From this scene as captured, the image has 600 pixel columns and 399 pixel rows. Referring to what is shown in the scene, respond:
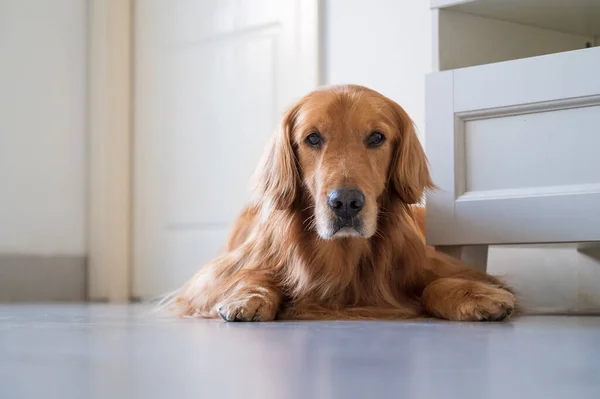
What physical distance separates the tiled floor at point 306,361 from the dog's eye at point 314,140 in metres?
0.42

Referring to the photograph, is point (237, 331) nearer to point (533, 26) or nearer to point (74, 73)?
point (533, 26)

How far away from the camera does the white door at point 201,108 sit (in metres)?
3.09

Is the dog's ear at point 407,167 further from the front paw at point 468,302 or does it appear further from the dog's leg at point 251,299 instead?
the dog's leg at point 251,299

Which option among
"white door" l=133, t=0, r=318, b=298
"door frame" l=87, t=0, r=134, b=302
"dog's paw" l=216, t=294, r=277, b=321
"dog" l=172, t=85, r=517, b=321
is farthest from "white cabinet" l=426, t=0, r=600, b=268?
"door frame" l=87, t=0, r=134, b=302

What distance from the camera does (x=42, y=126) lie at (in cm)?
347

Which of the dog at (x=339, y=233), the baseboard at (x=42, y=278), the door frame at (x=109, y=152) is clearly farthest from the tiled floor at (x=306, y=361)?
the door frame at (x=109, y=152)

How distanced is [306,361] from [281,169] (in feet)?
3.00

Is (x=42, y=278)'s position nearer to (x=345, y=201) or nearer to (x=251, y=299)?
(x=251, y=299)

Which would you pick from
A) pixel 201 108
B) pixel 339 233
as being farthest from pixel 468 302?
pixel 201 108

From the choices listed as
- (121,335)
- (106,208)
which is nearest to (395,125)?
(121,335)

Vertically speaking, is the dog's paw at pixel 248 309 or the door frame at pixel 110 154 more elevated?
the door frame at pixel 110 154

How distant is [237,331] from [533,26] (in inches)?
53.9

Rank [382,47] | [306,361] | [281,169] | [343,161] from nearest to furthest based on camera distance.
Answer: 1. [306,361]
2. [343,161]
3. [281,169]
4. [382,47]

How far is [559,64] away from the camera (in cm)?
188
